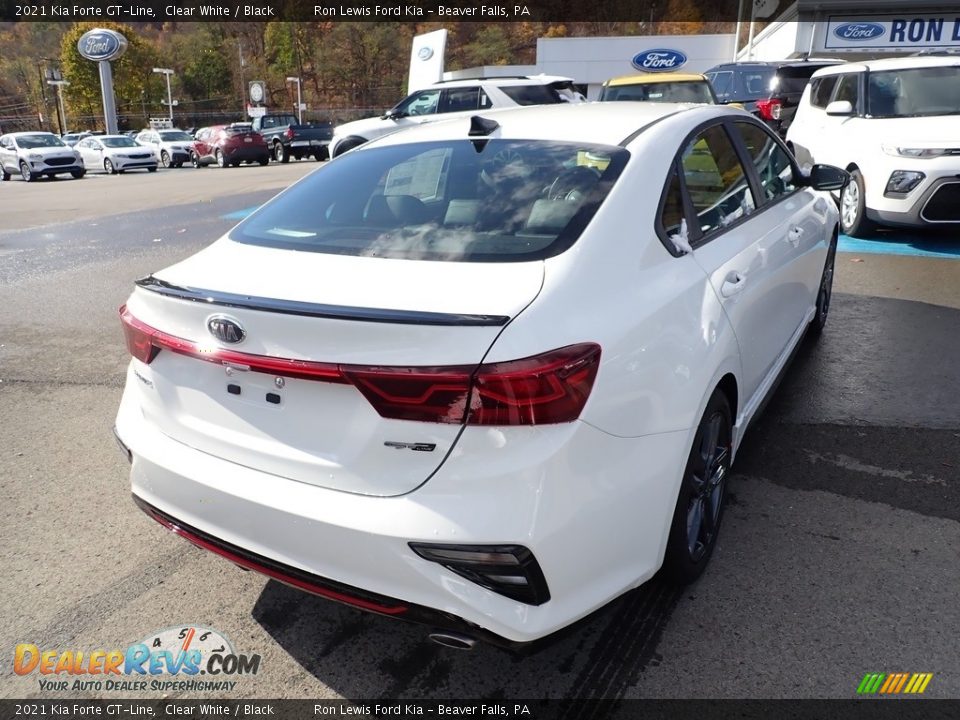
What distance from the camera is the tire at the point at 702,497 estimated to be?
7.92 ft

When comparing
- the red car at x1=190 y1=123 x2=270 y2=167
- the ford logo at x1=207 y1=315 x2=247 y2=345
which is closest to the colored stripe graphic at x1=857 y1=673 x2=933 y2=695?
the ford logo at x1=207 y1=315 x2=247 y2=345

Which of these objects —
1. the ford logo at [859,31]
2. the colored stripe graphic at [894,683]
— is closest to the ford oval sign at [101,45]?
the ford logo at [859,31]

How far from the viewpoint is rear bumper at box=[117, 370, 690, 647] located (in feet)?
6.08

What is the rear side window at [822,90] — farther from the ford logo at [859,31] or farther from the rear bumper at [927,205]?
the ford logo at [859,31]

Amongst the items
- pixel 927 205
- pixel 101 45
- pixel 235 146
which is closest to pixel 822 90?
pixel 927 205

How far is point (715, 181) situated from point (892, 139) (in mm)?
5478

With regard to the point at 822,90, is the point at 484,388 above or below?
below

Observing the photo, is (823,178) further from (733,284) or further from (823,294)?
(733,284)

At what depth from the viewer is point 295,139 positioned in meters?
30.6

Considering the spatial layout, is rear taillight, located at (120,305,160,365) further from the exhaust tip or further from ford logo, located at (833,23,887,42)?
ford logo, located at (833,23,887,42)

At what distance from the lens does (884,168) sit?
24.3 ft

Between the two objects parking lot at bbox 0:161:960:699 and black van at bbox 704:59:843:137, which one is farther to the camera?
black van at bbox 704:59:843:137

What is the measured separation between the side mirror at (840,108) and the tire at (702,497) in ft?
22.4

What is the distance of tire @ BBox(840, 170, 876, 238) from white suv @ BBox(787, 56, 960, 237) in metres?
0.01
